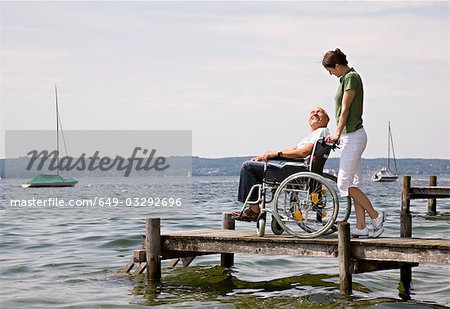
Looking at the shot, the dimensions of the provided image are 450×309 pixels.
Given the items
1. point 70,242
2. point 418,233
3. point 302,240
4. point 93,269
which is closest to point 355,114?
point 302,240

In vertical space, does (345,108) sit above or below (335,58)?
below

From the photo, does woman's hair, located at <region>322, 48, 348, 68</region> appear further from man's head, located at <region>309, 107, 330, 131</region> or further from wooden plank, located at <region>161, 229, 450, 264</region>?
wooden plank, located at <region>161, 229, 450, 264</region>

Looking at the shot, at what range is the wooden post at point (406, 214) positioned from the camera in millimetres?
13422

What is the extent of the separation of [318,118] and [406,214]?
160 inches

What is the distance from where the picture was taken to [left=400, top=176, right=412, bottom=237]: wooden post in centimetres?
1342

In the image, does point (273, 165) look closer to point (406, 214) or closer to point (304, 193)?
point (304, 193)

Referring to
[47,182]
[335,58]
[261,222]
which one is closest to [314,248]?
[261,222]

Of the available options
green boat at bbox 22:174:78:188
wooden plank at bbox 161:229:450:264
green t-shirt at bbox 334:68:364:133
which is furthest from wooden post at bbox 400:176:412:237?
green boat at bbox 22:174:78:188

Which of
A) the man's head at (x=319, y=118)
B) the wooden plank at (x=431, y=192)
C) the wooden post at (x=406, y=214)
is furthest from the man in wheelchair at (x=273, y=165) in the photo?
the wooden plank at (x=431, y=192)

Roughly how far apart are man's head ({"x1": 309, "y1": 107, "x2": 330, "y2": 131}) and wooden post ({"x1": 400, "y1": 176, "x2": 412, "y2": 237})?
3.94 meters

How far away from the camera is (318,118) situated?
392 inches

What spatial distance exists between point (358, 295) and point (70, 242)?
884cm

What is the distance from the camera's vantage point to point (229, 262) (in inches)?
529

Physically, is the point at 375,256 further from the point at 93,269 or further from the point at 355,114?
the point at 93,269
